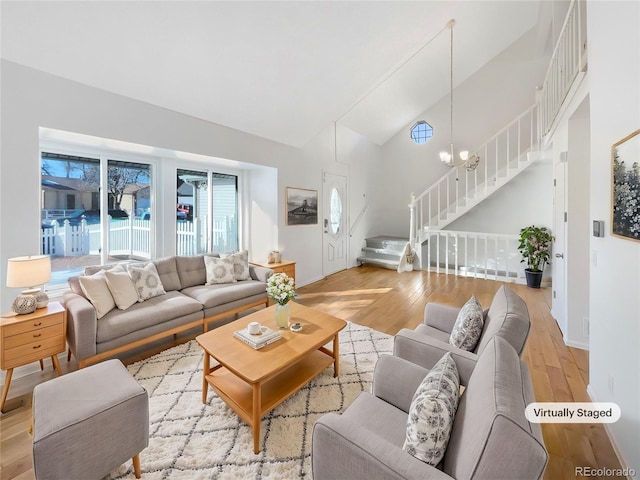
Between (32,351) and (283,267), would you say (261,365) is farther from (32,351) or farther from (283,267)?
(283,267)

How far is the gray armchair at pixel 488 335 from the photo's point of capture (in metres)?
1.44

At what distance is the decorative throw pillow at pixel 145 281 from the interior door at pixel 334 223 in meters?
3.40

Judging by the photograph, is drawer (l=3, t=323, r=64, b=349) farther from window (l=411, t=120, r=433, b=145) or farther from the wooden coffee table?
window (l=411, t=120, r=433, b=145)

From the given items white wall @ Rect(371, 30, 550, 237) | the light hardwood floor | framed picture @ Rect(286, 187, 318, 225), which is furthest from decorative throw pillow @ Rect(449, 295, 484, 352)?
white wall @ Rect(371, 30, 550, 237)

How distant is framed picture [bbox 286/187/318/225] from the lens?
5066 millimetres

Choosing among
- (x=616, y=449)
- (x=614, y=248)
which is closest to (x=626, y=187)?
(x=614, y=248)

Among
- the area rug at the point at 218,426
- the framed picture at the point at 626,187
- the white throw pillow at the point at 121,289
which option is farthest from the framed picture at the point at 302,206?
the framed picture at the point at 626,187

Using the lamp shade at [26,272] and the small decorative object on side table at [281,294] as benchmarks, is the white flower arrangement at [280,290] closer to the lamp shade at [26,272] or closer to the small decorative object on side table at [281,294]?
the small decorative object on side table at [281,294]

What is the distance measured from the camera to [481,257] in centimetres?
645

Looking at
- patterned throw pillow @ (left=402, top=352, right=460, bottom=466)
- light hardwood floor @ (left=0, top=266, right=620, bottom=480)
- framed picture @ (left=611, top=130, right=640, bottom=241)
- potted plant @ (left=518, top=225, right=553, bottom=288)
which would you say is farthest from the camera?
potted plant @ (left=518, top=225, right=553, bottom=288)

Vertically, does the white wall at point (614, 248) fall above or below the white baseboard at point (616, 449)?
above

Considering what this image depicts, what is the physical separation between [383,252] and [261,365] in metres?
5.59

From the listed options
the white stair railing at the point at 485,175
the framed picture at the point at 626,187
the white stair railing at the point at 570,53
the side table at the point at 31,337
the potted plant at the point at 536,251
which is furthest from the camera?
the white stair railing at the point at 485,175

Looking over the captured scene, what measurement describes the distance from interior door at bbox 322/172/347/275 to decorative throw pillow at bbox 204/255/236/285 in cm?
251
